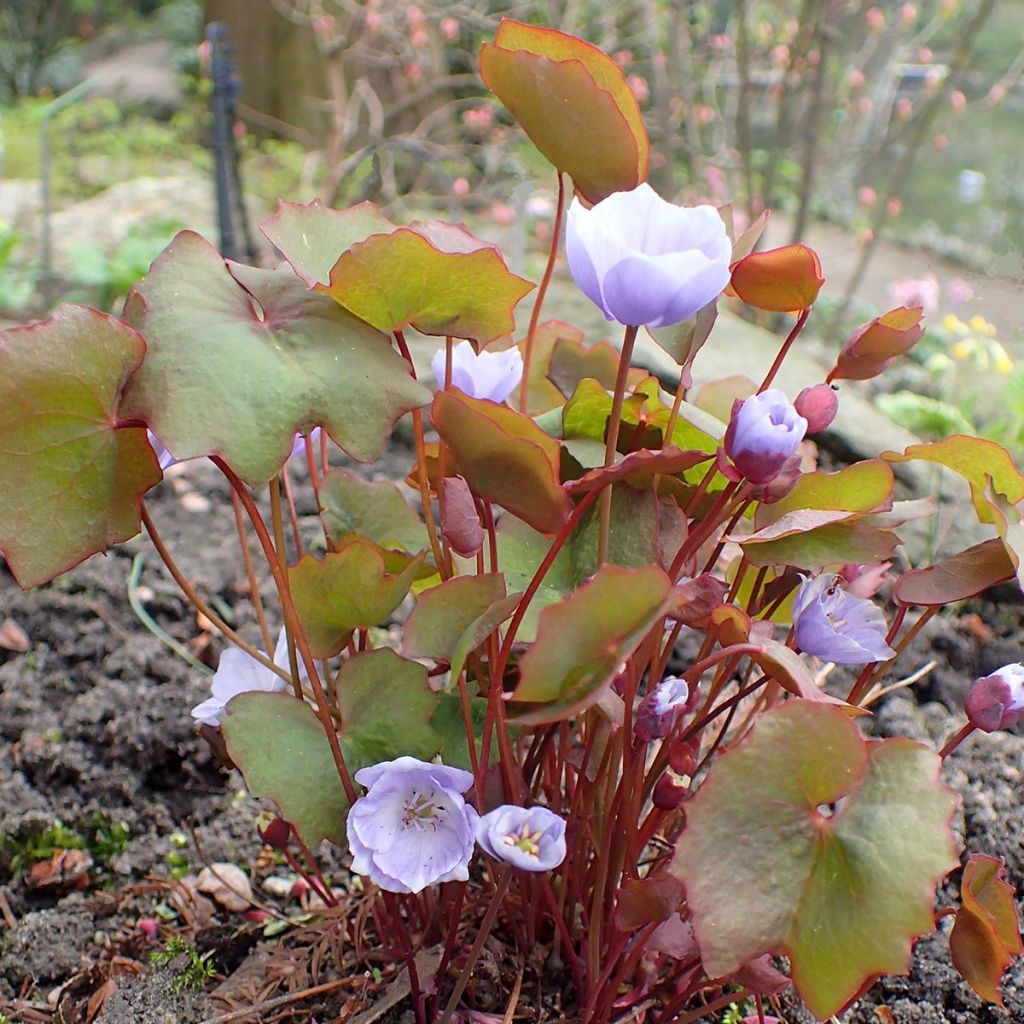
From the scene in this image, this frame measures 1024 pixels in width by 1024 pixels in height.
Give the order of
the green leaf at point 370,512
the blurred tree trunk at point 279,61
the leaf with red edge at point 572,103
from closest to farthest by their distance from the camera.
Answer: the leaf with red edge at point 572,103
the green leaf at point 370,512
the blurred tree trunk at point 279,61

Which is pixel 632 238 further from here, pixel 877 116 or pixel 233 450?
pixel 877 116

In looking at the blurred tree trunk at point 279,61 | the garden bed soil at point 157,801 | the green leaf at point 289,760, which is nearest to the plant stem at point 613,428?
the green leaf at point 289,760

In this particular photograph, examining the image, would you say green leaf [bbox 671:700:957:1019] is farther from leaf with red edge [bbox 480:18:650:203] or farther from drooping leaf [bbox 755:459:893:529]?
leaf with red edge [bbox 480:18:650:203]

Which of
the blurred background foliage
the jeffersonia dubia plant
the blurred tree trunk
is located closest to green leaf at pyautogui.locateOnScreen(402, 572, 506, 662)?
the jeffersonia dubia plant

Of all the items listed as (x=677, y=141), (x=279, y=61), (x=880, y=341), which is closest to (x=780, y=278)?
(x=880, y=341)

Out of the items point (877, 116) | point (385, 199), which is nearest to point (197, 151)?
point (385, 199)

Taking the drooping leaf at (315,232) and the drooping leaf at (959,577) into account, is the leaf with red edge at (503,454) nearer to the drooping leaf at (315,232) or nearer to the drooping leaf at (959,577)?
the drooping leaf at (315,232)
